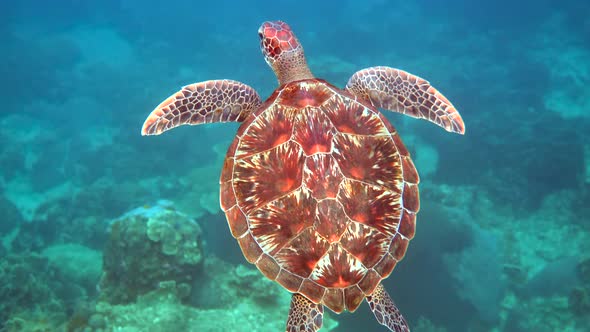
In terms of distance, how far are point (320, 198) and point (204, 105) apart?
179 cm

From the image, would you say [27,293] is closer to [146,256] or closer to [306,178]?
[146,256]

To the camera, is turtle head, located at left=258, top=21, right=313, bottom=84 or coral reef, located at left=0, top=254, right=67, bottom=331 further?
coral reef, located at left=0, top=254, right=67, bottom=331

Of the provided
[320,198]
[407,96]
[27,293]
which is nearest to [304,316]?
[320,198]

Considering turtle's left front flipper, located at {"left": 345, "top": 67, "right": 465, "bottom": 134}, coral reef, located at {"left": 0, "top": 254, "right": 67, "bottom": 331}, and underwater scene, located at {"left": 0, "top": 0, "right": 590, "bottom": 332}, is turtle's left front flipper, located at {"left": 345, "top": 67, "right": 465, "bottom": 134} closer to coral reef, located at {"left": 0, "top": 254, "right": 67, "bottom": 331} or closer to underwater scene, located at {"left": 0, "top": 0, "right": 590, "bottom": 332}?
underwater scene, located at {"left": 0, "top": 0, "right": 590, "bottom": 332}

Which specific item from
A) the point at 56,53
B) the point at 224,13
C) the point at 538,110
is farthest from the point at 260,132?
the point at 224,13

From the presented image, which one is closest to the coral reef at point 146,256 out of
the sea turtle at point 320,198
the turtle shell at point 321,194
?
the sea turtle at point 320,198

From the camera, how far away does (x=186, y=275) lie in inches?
215

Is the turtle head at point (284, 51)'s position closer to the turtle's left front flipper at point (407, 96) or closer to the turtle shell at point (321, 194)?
the turtle's left front flipper at point (407, 96)

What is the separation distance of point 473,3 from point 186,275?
1094 inches

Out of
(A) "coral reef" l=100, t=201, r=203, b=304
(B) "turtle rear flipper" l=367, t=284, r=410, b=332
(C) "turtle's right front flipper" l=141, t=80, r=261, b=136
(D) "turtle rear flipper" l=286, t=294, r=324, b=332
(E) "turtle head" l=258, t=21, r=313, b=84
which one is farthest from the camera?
(A) "coral reef" l=100, t=201, r=203, b=304

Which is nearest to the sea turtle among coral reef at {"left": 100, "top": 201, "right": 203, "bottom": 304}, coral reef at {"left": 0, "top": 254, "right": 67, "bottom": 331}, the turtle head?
the turtle head

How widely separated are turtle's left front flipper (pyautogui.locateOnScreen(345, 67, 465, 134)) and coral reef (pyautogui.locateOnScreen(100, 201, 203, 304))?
3.79 meters

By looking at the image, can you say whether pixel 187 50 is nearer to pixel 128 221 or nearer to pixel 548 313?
pixel 128 221

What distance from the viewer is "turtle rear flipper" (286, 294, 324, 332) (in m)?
2.59
